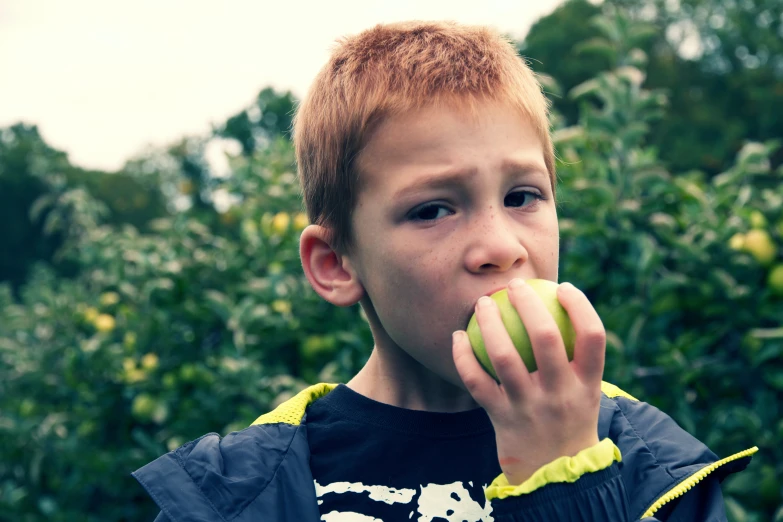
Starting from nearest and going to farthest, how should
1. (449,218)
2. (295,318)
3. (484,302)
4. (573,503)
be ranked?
(573,503) → (484,302) → (449,218) → (295,318)

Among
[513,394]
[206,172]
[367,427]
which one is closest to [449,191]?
[513,394]

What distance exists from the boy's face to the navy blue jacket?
295 mm

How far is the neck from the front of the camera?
134cm

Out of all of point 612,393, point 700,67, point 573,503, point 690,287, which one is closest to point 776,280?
point 690,287

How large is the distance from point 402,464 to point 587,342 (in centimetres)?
43

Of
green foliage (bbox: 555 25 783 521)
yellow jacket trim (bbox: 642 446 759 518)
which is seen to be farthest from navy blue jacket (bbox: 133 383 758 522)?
green foliage (bbox: 555 25 783 521)

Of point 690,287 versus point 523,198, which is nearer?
point 523,198

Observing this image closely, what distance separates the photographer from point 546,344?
98 centimetres

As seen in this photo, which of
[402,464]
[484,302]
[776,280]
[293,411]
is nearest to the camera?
[484,302]

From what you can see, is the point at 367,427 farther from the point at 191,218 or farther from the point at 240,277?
the point at 191,218

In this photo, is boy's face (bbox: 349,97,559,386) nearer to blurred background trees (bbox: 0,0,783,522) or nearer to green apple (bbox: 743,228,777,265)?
blurred background trees (bbox: 0,0,783,522)

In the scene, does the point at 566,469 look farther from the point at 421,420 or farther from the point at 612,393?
the point at 612,393

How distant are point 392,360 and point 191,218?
8.11 ft

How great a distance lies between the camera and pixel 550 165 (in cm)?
142
